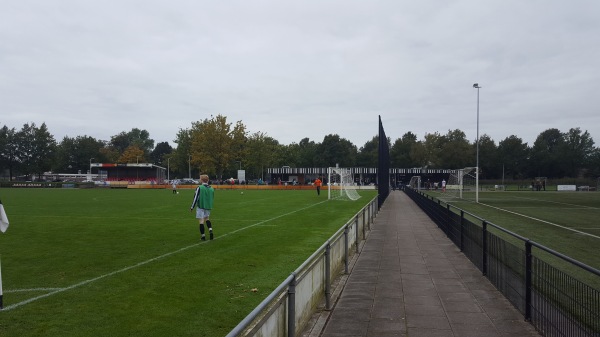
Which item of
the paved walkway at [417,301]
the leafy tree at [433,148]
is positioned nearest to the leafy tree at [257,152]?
the leafy tree at [433,148]

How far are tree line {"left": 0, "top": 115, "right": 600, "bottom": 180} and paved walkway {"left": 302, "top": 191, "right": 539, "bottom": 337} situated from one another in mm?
74738

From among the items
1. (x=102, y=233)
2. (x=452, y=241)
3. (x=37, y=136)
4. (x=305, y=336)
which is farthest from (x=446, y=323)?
(x=37, y=136)

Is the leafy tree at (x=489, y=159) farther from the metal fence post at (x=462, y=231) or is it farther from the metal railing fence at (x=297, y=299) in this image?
the metal railing fence at (x=297, y=299)

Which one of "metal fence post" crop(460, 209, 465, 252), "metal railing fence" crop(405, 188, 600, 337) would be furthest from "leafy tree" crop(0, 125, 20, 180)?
"metal railing fence" crop(405, 188, 600, 337)

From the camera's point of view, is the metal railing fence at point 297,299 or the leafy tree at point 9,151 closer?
the metal railing fence at point 297,299

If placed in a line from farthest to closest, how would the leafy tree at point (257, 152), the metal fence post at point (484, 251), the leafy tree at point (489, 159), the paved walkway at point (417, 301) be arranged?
1. the leafy tree at point (489, 159)
2. the leafy tree at point (257, 152)
3. the metal fence post at point (484, 251)
4. the paved walkway at point (417, 301)

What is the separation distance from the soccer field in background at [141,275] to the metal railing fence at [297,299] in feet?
3.21

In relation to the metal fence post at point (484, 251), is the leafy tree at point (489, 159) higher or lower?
higher

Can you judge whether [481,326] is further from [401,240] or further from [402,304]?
[401,240]

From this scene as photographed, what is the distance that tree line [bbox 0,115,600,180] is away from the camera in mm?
86750

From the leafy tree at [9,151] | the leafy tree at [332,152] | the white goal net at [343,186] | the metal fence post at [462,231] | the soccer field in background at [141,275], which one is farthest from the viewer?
the leafy tree at [332,152]

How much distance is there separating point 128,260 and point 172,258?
95 cm

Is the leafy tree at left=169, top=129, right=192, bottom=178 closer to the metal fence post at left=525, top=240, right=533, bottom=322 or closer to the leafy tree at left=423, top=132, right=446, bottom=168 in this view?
the leafy tree at left=423, top=132, right=446, bottom=168

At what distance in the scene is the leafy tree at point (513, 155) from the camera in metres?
113
